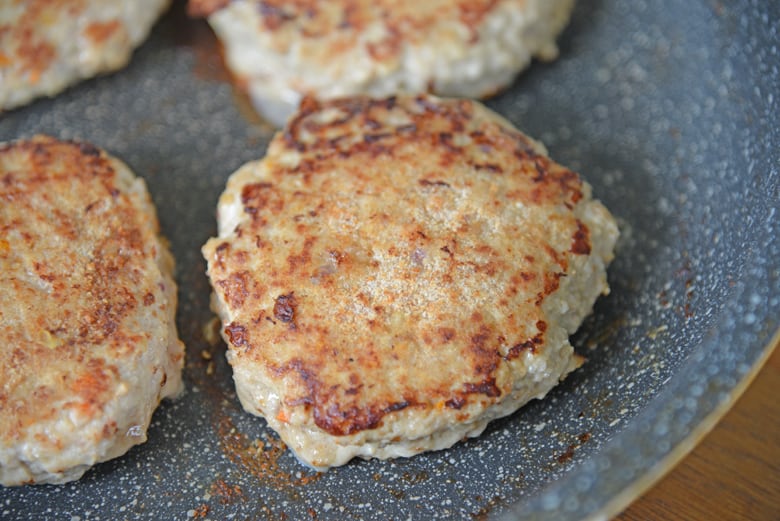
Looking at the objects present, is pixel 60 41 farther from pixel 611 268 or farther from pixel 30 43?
pixel 611 268

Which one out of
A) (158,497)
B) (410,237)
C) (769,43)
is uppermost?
(769,43)

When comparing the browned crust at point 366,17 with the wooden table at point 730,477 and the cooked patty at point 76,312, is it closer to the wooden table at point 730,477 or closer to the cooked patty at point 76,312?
the cooked patty at point 76,312

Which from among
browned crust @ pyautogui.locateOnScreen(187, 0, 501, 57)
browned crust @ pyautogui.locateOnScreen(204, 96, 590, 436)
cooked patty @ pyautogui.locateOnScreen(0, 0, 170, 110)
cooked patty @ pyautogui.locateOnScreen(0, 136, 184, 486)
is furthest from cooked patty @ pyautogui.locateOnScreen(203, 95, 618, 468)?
cooked patty @ pyautogui.locateOnScreen(0, 0, 170, 110)

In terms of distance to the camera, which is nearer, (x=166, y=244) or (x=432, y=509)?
(x=432, y=509)

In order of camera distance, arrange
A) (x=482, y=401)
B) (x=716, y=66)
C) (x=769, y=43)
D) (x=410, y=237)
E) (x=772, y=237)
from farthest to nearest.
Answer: (x=716, y=66), (x=769, y=43), (x=410, y=237), (x=482, y=401), (x=772, y=237)

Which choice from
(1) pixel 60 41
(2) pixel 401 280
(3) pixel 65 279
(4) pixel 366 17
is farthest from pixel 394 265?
(1) pixel 60 41

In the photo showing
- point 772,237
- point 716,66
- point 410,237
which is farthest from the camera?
point 716,66

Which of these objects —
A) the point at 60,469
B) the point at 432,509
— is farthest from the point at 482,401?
the point at 60,469

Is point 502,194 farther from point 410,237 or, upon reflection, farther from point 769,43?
point 769,43
